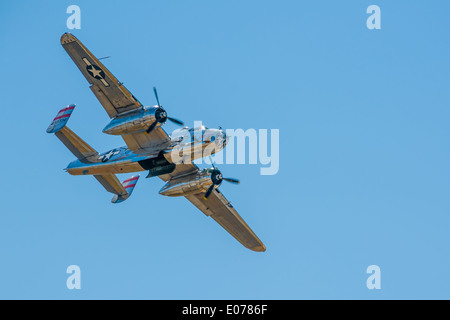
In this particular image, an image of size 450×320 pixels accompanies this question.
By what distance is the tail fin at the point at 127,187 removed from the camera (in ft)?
189

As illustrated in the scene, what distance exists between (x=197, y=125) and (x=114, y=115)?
585cm

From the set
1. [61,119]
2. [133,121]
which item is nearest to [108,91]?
[133,121]

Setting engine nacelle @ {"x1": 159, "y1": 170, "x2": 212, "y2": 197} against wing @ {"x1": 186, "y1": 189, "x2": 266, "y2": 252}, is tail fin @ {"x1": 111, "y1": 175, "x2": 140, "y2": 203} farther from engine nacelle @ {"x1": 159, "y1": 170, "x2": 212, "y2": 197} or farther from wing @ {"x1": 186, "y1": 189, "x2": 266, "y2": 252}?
wing @ {"x1": 186, "y1": 189, "x2": 266, "y2": 252}

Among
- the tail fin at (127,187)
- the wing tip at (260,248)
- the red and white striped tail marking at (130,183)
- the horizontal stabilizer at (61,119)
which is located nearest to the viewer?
the horizontal stabilizer at (61,119)

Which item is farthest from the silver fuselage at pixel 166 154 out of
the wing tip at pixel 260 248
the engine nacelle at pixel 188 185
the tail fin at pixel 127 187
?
the wing tip at pixel 260 248


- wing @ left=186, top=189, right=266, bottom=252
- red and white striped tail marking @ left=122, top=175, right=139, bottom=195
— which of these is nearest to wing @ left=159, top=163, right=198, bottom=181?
red and white striped tail marking @ left=122, top=175, right=139, bottom=195

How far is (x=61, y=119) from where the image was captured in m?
52.9

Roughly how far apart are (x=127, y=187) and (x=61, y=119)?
27.3 feet

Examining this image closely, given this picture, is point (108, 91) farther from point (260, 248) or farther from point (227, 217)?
point (260, 248)

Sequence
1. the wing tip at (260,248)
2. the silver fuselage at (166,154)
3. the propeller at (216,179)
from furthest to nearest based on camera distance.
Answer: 1. the wing tip at (260,248)
2. the propeller at (216,179)
3. the silver fuselage at (166,154)

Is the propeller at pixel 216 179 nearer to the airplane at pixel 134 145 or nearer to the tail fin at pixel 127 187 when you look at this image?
the airplane at pixel 134 145

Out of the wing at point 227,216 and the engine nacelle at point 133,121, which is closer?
the engine nacelle at point 133,121

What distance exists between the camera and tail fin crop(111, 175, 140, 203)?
189 feet

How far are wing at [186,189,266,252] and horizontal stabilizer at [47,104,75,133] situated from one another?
12.2m
